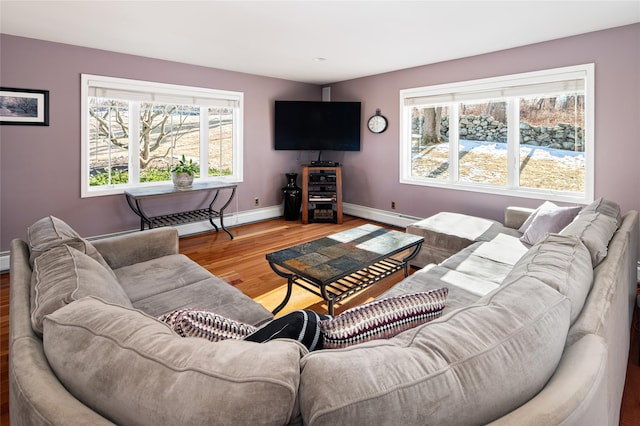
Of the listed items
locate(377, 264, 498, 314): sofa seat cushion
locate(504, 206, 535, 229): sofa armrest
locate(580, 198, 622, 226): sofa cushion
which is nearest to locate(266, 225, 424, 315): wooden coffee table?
locate(377, 264, 498, 314): sofa seat cushion

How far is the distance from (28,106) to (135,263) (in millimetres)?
2530

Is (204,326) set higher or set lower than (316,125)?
lower

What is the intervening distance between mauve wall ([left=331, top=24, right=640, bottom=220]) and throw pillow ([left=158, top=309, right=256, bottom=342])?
12.8 ft

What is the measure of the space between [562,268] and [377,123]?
14.8ft

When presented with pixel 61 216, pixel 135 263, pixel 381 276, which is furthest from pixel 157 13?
pixel 381 276

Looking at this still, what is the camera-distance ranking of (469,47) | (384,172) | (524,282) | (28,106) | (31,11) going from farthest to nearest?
(384,172)
(469,47)
(28,106)
(31,11)
(524,282)

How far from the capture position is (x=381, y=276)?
254 centimetres

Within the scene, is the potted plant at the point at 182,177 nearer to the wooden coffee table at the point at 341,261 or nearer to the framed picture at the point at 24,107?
the framed picture at the point at 24,107

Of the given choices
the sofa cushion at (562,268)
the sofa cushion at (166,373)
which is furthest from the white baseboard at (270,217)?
the sofa cushion at (166,373)

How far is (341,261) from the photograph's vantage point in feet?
7.89

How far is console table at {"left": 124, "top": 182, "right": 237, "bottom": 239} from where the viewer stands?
13.5 ft

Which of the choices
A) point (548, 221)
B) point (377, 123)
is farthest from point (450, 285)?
point (377, 123)

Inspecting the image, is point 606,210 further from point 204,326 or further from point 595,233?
point 204,326

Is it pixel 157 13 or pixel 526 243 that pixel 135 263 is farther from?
pixel 526 243
